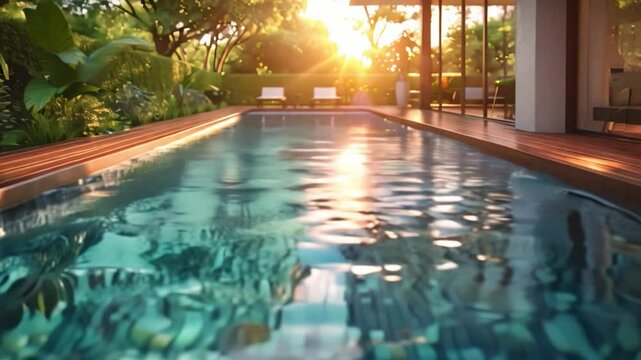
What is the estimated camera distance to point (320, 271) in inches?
154

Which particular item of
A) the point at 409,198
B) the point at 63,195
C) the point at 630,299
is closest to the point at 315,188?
the point at 409,198

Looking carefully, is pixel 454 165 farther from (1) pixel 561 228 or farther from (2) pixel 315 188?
(1) pixel 561 228

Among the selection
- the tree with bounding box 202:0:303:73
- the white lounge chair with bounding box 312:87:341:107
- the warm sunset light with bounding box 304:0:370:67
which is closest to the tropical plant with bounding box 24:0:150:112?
→ the tree with bounding box 202:0:303:73

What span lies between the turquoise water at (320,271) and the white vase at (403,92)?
1848 centimetres

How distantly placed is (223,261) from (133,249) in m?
0.65

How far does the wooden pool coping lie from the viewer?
19.9 feet

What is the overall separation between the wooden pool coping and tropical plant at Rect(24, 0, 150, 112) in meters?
0.72

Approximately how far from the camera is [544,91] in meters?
11.4

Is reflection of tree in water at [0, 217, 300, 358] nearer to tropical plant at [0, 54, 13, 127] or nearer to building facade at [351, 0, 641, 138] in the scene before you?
tropical plant at [0, 54, 13, 127]

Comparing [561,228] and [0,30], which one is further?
[0,30]

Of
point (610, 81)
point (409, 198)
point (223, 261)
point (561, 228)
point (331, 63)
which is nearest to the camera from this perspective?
point (223, 261)

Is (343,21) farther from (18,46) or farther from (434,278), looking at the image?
(434,278)

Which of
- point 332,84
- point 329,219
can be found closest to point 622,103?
point 329,219

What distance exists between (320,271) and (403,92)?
73.6ft
